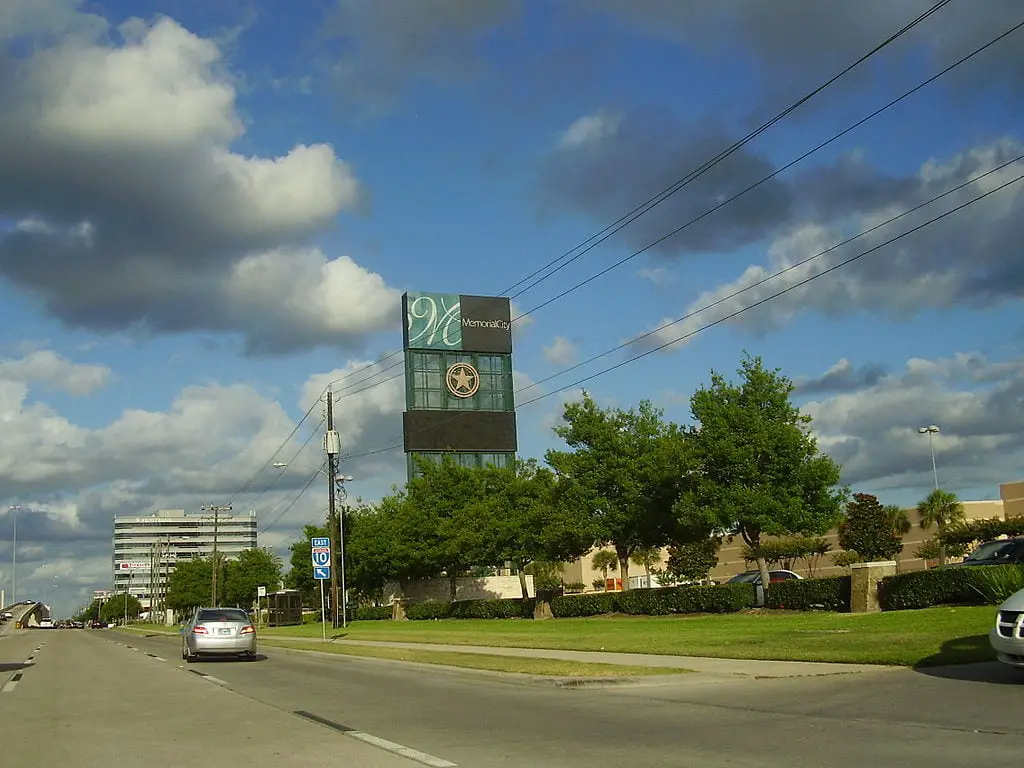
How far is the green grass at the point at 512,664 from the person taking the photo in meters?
17.3

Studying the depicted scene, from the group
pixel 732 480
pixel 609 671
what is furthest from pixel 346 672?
pixel 732 480

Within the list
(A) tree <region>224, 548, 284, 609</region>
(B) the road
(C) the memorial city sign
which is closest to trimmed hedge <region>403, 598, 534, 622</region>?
(B) the road

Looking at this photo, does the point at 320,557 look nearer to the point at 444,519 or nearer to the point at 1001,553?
the point at 1001,553

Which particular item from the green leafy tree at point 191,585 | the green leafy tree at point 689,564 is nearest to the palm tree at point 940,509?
the green leafy tree at point 689,564

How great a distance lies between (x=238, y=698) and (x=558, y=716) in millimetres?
6579

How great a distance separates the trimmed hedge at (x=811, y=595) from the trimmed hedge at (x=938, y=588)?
7.84ft

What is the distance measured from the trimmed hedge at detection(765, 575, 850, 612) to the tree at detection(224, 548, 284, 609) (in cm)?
7414

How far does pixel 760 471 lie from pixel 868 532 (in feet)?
106

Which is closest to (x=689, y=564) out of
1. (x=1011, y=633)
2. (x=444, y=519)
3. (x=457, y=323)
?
(x=444, y=519)

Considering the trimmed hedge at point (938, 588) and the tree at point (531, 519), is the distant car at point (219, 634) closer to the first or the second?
the trimmed hedge at point (938, 588)

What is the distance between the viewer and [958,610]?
76.1ft

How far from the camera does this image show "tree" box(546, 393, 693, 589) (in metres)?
44.0

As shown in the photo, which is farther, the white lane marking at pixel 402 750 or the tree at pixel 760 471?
the tree at pixel 760 471

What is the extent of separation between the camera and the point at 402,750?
10.5 m
